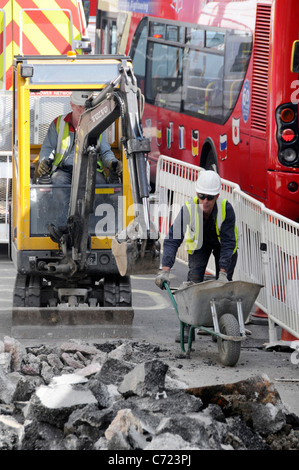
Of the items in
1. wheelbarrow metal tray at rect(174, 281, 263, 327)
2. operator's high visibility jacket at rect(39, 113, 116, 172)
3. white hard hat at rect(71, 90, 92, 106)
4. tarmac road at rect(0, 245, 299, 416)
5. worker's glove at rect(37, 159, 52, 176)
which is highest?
white hard hat at rect(71, 90, 92, 106)

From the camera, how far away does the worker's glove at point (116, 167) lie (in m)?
10.4

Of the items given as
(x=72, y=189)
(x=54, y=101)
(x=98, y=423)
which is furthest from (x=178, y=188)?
(x=98, y=423)

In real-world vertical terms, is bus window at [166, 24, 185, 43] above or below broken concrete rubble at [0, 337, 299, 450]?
above

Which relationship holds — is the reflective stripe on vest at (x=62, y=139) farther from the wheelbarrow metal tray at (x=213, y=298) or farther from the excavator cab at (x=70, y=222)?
the wheelbarrow metal tray at (x=213, y=298)

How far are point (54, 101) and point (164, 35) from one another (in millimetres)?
5716

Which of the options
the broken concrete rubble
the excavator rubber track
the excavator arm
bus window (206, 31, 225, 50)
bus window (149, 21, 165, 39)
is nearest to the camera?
the broken concrete rubble

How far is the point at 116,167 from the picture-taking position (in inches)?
411

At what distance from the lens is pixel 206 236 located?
33.3ft

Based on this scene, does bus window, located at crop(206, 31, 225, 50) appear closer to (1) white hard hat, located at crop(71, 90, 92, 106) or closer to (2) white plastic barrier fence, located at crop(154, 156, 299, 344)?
(2) white plastic barrier fence, located at crop(154, 156, 299, 344)

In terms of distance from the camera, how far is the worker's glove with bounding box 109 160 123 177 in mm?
10391

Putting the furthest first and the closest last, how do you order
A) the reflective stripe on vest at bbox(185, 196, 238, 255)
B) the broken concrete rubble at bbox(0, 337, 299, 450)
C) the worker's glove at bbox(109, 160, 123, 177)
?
the worker's glove at bbox(109, 160, 123, 177) < the reflective stripe on vest at bbox(185, 196, 238, 255) < the broken concrete rubble at bbox(0, 337, 299, 450)

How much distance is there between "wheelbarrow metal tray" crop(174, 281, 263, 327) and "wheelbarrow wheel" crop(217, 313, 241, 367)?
0.37 feet

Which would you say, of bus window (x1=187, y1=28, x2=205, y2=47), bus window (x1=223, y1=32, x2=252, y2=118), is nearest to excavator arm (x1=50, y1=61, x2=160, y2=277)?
bus window (x1=223, y1=32, x2=252, y2=118)

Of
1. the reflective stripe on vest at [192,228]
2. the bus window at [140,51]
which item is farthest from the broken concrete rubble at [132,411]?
the bus window at [140,51]
